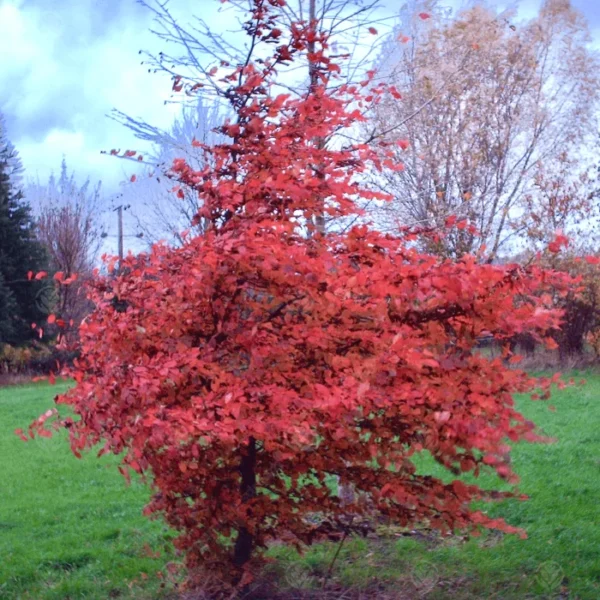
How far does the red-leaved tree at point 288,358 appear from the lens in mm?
2785

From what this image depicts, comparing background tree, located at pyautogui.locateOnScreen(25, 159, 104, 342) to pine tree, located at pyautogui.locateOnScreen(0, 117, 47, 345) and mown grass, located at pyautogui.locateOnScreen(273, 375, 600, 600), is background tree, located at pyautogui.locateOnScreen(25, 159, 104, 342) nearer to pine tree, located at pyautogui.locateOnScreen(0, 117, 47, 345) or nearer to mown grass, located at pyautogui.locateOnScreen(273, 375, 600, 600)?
pine tree, located at pyautogui.locateOnScreen(0, 117, 47, 345)

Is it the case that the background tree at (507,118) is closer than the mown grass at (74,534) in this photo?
No

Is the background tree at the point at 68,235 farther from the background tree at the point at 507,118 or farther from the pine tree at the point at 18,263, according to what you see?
the background tree at the point at 507,118

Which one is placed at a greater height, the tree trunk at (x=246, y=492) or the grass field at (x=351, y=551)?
the tree trunk at (x=246, y=492)

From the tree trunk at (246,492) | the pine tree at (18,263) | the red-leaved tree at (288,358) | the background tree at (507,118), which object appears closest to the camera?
the red-leaved tree at (288,358)

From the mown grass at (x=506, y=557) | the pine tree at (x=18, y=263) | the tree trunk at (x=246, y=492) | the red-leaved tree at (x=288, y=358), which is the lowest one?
the mown grass at (x=506, y=557)

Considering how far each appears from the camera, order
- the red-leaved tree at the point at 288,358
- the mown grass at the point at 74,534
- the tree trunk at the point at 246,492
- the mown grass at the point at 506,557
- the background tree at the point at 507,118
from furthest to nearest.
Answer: the background tree at the point at 507,118
the mown grass at the point at 74,534
the mown grass at the point at 506,557
the tree trunk at the point at 246,492
the red-leaved tree at the point at 288,358

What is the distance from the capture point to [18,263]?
21797 millimetres

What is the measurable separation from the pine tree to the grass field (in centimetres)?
1559

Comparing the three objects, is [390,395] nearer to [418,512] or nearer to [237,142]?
[418,512]

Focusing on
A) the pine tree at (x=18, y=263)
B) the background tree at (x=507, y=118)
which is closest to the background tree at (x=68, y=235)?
the pine tree at (x=18, y=263)

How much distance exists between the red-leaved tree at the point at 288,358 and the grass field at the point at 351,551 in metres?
0.71

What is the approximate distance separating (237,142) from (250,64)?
1.59ft

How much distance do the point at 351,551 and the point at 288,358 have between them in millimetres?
1995
